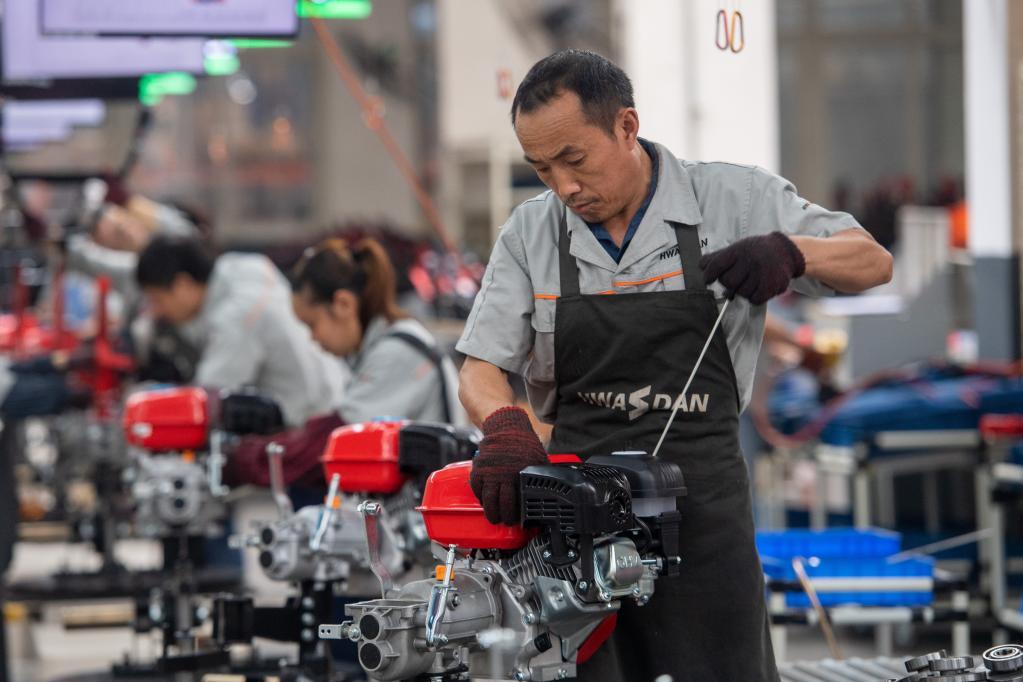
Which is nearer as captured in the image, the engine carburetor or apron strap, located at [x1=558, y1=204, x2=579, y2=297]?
the engine carburetor

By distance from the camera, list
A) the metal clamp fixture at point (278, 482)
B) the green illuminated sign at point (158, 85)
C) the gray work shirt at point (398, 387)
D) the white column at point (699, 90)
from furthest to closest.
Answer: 1. the green illuminated sign at point (158, 85)
2. the white column at point (699, 90)
3. the gray work shirt at point (398, 387)
4. the metal clamp fixture at point (278, 482)

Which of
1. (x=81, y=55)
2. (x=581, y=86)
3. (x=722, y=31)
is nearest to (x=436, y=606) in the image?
(x=581, y=86)

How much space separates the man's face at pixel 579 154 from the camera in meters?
2.72

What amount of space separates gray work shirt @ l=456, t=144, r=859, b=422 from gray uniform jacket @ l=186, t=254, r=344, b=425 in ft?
9.03

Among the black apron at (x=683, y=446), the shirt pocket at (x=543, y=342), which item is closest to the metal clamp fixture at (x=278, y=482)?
the shirt pocket at (x=543, y=342)

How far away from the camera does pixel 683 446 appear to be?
9.41 ft

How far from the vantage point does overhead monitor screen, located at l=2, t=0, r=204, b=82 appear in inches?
235

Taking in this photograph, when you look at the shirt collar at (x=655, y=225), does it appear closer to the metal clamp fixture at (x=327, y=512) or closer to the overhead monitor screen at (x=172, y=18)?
the metal clamp fixture at (x=327, y=512)

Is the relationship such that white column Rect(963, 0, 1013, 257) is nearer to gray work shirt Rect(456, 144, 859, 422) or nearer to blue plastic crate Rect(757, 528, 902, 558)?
blue plastic crate Rect(757, 528, 902, 558)

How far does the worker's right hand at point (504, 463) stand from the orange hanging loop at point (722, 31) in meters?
1.59

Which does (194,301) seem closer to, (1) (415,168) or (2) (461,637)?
(2) (461,637)

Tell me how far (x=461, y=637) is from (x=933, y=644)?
3904mm

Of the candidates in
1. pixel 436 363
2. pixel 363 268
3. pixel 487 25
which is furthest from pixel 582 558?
pixel 487 25

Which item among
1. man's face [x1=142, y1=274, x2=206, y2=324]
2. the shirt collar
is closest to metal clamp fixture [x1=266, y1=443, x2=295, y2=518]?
the shirt collar
